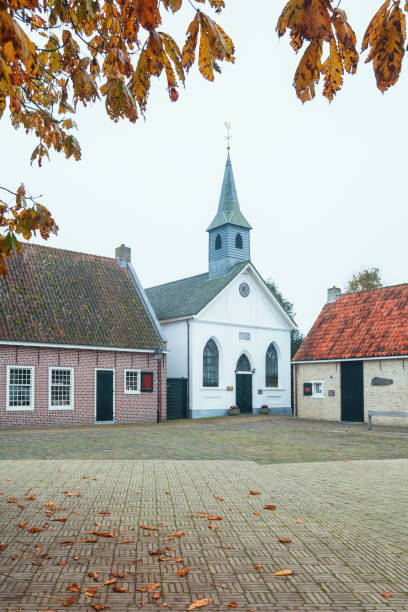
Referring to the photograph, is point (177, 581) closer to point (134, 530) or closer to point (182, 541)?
point (182, 541)

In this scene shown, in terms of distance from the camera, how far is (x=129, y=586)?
4160 millimetres

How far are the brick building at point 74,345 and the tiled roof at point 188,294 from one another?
10.2 feet

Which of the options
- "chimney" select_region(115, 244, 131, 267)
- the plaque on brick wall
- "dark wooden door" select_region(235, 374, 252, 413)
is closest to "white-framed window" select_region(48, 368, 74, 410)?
"chimney" select_region(115, 244, 131, 267)

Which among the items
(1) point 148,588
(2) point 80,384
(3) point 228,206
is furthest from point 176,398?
(1) point 148,588

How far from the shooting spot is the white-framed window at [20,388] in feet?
66.6

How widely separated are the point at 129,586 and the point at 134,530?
5.07 ft

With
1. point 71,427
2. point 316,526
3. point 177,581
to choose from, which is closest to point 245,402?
point 71,427

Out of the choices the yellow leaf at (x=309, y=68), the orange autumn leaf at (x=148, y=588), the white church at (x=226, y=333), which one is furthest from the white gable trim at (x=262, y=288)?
the yellow leaf at (x=309, y=68)

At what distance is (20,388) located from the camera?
20562 mm

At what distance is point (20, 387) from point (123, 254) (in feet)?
32.3

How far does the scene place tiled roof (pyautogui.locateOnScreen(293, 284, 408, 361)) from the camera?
23.7 m

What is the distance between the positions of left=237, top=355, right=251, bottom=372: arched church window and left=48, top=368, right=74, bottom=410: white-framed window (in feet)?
35.2

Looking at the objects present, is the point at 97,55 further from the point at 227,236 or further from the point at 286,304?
the point at 286,304

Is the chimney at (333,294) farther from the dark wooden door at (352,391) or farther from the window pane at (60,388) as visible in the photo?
the window pane at (60,388)
